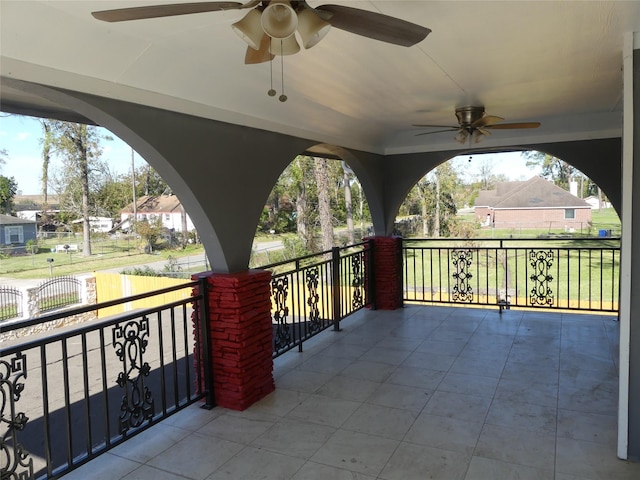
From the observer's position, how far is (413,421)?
312 centimetres

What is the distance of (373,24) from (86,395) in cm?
245

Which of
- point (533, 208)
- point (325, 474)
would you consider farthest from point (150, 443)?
point (533, 208)

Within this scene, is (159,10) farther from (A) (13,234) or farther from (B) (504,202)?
(B) (504,202)

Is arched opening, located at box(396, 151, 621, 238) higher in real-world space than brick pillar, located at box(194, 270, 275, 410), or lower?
higher

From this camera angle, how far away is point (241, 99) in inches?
133

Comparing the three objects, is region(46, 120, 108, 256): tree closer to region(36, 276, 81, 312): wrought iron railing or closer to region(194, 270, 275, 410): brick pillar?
region(36, 276, 81, 312): wrought iron railing

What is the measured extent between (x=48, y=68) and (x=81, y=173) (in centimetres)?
1980

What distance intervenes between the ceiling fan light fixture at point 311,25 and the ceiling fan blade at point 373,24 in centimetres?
3

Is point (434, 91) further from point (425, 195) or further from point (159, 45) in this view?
point (425, 195)

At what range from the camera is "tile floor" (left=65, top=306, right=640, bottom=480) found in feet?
8.44

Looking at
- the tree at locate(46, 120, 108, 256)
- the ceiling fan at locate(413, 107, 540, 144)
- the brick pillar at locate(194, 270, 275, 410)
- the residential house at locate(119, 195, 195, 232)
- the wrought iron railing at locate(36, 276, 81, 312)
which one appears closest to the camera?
the brick pillar at locate(194, 270, 275, 410)

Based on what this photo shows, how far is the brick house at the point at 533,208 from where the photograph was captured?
950 inches

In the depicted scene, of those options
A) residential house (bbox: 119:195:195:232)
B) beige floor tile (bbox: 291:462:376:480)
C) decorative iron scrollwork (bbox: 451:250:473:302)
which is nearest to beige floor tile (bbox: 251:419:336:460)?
beige floor tile (bbox: 291:462:376:480)

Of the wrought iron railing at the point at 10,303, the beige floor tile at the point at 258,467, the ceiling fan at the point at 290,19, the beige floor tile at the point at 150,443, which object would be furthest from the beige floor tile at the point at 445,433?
the wrought iron railing at the point at 10,303
